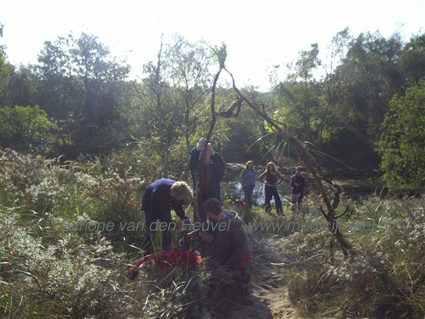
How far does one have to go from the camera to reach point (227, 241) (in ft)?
14.2

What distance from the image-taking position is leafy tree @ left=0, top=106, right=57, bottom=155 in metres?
12.9

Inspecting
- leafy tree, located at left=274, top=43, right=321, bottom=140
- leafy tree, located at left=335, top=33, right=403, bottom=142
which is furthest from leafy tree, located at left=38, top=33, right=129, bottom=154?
leafy tree, located at left=335, top=33, right=403, bottom=142

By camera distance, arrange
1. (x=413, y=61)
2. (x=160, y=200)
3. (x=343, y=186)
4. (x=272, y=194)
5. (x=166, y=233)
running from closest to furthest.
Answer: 1. (x=166, y=233)
2. (x=160, y=200)
3. (x=272, y=194)
4. (x=343, y=186)
5. (x=413, y=61)

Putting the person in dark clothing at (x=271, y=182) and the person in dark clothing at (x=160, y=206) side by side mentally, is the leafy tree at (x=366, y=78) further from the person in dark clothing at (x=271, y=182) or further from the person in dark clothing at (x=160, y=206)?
the person in dark clothing at (x=160, y=206)

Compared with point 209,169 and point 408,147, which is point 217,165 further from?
point 408,147

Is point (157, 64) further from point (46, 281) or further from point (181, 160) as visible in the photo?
point (46, 281)

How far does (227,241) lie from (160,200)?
0.97 m

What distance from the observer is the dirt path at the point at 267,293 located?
3886 mm

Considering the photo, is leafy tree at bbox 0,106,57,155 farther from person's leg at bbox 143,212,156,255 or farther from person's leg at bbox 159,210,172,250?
person's leg at bbox 159,210,172,250

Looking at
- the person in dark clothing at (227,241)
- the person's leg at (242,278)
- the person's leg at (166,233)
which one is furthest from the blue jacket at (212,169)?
the person's leg at (242,278)

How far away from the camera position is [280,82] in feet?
97.3

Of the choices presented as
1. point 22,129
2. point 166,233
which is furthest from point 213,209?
point 22,129

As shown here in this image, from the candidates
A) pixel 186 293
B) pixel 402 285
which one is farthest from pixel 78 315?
pixel 402 285

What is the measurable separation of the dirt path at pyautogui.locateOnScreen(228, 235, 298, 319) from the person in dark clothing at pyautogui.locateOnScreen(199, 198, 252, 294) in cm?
21
